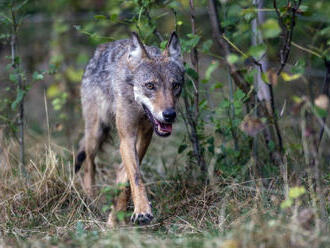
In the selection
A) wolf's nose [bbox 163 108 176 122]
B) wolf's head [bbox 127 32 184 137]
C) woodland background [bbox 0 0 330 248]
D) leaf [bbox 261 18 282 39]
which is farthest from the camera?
wolf's head [bbox 127 32 184 137]

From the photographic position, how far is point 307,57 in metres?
5.97

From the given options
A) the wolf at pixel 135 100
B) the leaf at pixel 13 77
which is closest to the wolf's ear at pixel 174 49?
the wolf at pixel 135 100

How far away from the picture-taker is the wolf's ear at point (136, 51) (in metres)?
5.43

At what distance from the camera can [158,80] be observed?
5.19m

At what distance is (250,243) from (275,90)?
3.80m

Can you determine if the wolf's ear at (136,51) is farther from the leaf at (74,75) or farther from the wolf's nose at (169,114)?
the leaf at (74,75)

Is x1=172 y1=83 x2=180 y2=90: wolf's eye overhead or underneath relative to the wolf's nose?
overhead

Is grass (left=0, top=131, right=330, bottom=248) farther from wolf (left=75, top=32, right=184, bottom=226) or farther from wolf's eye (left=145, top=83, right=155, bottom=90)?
wolf's eye (left=145, top=83, right=155, bottom=90)

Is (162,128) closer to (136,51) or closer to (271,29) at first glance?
(136,51)

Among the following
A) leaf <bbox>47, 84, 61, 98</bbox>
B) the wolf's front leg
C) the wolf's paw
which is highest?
leaf <bbox>47, 84, 61, 98</bbox>

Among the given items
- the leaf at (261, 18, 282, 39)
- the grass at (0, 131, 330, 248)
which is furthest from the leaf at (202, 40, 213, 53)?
the leaf at (261, 18, 282, 39)

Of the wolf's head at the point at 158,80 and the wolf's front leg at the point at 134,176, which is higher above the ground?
the wolf's head at the point at 158,80

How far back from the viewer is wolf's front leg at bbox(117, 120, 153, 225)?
15.5ft

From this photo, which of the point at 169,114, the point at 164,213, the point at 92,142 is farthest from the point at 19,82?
the point at 164,213
